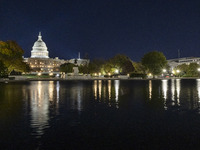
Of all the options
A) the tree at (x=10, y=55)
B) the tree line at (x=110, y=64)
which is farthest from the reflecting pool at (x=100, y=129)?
the tree at (x=10, y=55)

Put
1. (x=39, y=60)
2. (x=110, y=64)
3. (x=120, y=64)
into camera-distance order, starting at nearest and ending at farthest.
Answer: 1. (x=120, y=64)
2. (x=110, y=64)
3. (x=39, y=60)

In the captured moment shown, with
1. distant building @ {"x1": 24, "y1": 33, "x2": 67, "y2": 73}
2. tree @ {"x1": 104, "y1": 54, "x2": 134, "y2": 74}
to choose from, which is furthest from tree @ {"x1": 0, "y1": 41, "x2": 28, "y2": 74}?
distant building @ {"x1": 24, "y1": 33, "x2": 67, "y2": 73}

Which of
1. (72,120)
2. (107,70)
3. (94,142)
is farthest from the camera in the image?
(107,70)

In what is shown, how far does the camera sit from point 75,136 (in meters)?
8.50

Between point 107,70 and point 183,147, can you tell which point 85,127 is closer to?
point 183,147

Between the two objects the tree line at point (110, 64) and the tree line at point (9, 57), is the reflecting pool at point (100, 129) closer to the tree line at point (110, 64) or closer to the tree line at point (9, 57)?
the tree line at point (9, 57)

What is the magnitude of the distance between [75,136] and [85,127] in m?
1.29

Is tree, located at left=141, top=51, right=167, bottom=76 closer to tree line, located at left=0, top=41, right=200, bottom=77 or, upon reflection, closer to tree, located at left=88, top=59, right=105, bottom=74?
tree line, located at left=0, top=41, right=200, bottom=77

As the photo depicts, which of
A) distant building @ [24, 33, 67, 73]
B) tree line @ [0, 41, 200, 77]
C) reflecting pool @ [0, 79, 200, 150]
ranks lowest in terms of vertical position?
reflecting pool @ [0, 79, 200, 150]

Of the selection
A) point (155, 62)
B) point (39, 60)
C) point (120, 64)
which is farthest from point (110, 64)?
point (39, 60)

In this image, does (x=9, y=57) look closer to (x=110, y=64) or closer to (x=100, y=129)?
(x=110, y=64)

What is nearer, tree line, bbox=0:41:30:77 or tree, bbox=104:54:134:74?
tree line, bbox=0:41:30:77

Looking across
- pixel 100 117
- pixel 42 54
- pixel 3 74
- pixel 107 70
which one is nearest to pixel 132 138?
pixel 100 117

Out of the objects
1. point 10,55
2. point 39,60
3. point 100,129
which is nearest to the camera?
point 100,129
